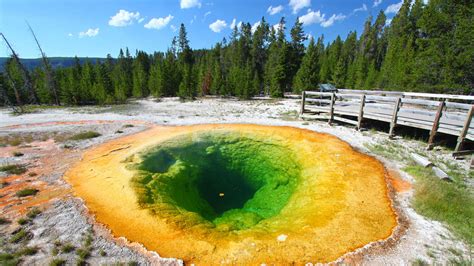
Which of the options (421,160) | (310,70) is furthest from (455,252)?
(310,70)

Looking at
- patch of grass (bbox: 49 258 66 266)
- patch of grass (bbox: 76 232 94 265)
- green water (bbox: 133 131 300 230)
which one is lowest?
green water (bbox: 133 131 300 230)

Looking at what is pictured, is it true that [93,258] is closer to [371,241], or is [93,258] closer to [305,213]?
[305,213]

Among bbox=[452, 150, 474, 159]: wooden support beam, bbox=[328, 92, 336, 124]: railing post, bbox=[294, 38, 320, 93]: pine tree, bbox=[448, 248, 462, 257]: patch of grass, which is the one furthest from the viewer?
bbox=[294, 38, 320, 93]: pine tree

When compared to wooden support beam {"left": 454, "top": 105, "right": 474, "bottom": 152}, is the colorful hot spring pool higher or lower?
lower

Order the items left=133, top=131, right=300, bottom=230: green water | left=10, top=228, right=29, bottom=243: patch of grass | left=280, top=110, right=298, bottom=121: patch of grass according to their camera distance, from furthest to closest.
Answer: left=280, top=110, right=298, bottom=121: patch of grass, left=133, top=131, right=300, bottom=230: green water, left=10, top=228, right=29, bottom=243: patch of grass

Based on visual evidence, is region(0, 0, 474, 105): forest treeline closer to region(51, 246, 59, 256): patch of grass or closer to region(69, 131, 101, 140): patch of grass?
region(69, 131, 101, 140): patch of grass

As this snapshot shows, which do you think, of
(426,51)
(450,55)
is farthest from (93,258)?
(426,51)

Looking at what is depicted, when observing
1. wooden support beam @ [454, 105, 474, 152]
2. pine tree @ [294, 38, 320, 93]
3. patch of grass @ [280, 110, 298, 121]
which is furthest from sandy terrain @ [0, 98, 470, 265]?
pine tree @ [294, 38, 320, 93]

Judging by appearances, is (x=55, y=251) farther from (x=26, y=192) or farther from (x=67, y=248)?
(x=26, y=192)
